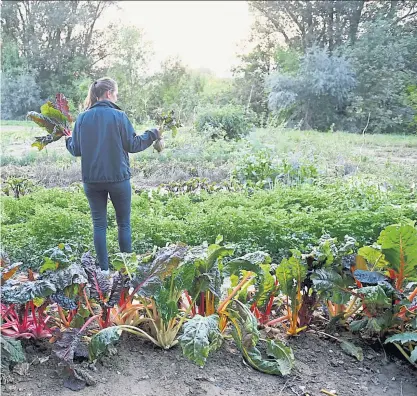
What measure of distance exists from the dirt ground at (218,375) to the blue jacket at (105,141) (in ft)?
3.34

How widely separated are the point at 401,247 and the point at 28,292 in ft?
4.59

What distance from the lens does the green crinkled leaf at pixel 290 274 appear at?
1860mm

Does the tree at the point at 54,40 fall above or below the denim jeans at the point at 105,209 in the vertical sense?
above

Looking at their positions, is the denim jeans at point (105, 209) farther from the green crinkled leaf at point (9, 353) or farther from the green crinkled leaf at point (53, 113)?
the green crinkled leaf at point (9, 353)

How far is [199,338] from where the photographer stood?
1499 millimetres

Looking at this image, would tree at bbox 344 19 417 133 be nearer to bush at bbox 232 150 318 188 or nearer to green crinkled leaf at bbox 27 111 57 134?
bush at bbox 232 150 318 188

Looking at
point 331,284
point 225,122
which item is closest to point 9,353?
point 331,284

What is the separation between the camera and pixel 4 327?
68.7 inches

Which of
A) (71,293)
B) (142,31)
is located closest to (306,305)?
(71,293)

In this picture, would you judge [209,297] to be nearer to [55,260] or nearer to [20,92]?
[55,260]

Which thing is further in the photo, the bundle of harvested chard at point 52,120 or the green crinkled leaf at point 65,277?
the bundle of harvested chard at point 52,120

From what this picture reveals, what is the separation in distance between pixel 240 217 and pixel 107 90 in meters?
1.13

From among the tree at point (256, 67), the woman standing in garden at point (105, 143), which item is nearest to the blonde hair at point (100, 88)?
the woman standing in garden at point (105, 143)

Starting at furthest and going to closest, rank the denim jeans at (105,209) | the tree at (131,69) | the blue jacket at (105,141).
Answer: the tree at (131,69) → the denim jeans at (105,209) → the blue jacket at (105,141)
